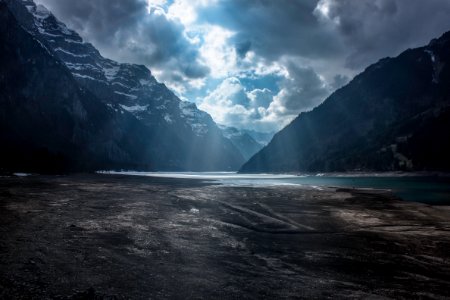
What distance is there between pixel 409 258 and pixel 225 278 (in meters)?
11.5

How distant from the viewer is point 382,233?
25.8 m

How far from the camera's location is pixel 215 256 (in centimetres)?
1795

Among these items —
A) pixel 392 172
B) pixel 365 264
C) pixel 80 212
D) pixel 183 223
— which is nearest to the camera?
pixel 365 264

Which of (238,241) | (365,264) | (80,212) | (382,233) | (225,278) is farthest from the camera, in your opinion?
(80,212)

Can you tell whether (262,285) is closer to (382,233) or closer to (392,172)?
(382,233)

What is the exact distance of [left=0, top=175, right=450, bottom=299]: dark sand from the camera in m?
12.7

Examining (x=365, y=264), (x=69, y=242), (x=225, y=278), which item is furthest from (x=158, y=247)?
(x=365, y=264)

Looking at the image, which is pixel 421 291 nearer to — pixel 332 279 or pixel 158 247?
pixel 332 279

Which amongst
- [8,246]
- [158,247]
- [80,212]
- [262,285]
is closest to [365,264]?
[262,285]

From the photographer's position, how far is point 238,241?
2194 cm

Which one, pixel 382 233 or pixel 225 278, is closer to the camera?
pixel 225 278

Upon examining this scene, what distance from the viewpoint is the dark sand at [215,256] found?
12719 millimetres

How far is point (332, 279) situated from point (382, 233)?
13779mm

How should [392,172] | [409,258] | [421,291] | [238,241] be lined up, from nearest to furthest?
[421,291] < [409,258] < [238,241] < [392,172]
